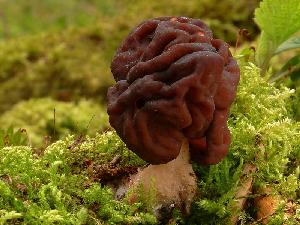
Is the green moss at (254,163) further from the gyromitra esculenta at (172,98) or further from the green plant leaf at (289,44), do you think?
the green plant leaf at (289,44)

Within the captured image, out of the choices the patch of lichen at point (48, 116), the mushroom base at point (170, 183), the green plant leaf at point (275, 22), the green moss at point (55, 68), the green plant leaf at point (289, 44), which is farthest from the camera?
the green moss at point (55, 68)

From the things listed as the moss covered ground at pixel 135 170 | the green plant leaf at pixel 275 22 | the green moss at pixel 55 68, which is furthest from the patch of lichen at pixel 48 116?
the green plant leaf at pixel 275 22

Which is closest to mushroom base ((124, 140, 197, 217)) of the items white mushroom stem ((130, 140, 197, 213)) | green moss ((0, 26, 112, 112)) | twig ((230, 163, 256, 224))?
white mushroom stem ((130, 140, 197, 213))

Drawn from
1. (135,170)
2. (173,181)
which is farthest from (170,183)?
(135,170)

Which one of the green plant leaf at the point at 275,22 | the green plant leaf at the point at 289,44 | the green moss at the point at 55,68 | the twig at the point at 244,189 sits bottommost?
the green moss at the point at 55,68

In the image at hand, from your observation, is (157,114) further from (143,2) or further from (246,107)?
(143,2)

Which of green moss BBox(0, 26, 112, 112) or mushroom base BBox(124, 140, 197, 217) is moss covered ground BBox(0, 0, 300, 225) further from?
green moss BBox(0, 26, 112, 112)
